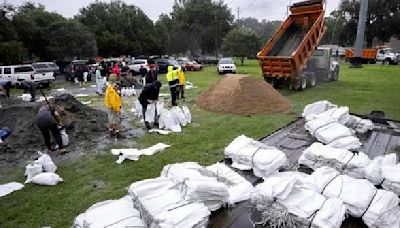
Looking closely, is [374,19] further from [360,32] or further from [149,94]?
[149,94]

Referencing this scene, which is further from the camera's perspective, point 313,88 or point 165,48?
point 165,48

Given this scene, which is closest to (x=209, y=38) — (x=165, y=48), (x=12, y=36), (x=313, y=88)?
(x=165, y=48)

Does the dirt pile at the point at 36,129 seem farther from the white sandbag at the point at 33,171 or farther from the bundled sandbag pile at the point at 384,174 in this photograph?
the bundled sandbag pile at the point at 384,174

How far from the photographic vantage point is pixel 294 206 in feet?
8.54

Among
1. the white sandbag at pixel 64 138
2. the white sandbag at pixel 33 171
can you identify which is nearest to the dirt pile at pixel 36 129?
the white sandbag at pixel 64 138

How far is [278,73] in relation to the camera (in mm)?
15664

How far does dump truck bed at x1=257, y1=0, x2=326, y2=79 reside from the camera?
15.1m

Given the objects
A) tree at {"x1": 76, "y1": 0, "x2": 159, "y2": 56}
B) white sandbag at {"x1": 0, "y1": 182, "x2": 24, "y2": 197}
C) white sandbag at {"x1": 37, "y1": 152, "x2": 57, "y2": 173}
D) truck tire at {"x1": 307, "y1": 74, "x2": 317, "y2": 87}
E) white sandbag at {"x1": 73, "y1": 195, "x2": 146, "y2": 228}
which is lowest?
white sandbag at {"x1": 0, "y1": 182, "x2": 24, "y2": 197}

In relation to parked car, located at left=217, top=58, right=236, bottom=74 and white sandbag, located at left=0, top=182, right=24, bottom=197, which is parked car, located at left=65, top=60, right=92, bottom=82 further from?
white sandbag, located at left=0, top=182, right=24, bottom=197

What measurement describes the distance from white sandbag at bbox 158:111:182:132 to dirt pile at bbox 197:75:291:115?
2.63 m

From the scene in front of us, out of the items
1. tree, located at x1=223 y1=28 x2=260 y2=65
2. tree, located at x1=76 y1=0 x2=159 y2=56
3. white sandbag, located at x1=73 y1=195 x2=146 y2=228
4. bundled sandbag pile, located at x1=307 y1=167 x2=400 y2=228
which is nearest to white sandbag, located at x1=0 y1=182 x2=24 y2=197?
white sandbag, located at x1=73 y1=195 x2=146 y2=228

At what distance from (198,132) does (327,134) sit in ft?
14.9

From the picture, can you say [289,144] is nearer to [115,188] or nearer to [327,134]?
[327,134]

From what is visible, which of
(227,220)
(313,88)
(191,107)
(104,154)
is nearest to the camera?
(227,220)
